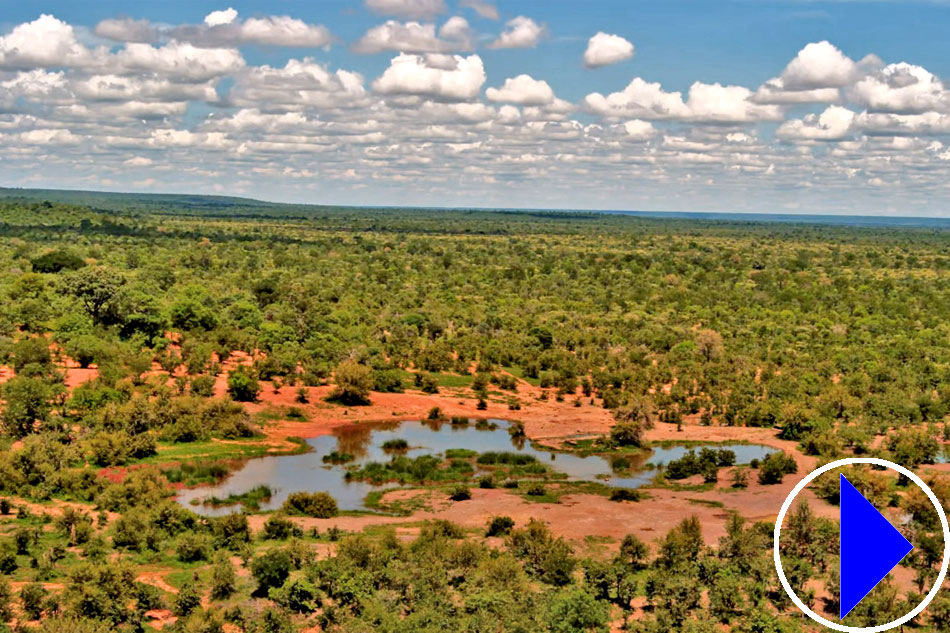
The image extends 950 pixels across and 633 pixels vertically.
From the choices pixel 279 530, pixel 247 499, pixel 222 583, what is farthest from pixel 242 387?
pixel 222 583

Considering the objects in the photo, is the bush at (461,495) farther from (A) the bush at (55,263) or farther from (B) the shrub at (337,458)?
(A) the bush at (55,263)

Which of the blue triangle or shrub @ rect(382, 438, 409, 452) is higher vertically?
the blue triangle

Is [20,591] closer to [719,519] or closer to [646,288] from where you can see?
[719,519]

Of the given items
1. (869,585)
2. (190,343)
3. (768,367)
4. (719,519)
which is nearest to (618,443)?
(719,519)

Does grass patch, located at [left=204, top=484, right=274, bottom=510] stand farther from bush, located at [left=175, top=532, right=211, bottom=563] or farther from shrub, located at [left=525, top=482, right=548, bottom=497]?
shrub, located at [left=525, top=482, right=548, bottom=497]

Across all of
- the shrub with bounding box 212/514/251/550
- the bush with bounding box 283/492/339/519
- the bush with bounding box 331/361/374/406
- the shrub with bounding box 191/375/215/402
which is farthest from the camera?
the bush with bounding box 331/361/374/406

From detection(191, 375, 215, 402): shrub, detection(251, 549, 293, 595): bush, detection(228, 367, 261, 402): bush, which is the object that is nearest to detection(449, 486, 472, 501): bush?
detection(251, 549, 293, 595): bush
